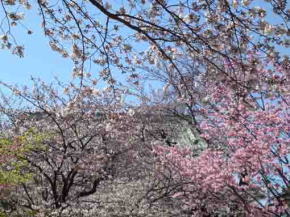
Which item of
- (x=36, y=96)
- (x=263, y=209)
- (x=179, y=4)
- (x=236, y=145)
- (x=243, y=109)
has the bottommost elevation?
(x=263, y=209)

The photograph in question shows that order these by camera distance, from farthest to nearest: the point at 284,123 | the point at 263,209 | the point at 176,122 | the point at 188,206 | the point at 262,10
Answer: the point at 176,122 → the point at 188,206 → the point at 284,123 → the point at 263,209 → the point at 262,10

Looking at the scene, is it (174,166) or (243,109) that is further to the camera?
(174,166)

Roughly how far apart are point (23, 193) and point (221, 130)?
5614 mm

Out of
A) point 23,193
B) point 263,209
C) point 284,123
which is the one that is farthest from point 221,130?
point 23,193

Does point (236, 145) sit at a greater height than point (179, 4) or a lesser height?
greater

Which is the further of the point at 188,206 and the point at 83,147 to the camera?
the point at 83,147

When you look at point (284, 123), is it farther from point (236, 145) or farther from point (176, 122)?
point (176, 122)

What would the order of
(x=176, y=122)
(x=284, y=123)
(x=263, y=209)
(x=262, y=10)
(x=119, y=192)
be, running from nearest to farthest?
(x=262, y=10) < (x=263, y=209) < (x=284, y=123) < (x=119, y=192) < (x=176, y=122)

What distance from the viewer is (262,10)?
5.55m

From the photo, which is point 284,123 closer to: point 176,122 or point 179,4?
point 179,4

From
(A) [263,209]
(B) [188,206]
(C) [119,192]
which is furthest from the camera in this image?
(C) [119,192]

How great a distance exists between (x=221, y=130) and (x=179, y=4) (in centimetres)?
796

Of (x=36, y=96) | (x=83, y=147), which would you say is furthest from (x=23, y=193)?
(x=36, y=96)

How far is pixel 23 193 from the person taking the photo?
46.1 feet
